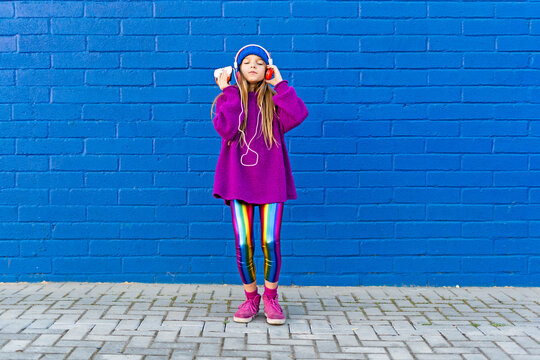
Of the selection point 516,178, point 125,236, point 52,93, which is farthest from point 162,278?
point 516,178

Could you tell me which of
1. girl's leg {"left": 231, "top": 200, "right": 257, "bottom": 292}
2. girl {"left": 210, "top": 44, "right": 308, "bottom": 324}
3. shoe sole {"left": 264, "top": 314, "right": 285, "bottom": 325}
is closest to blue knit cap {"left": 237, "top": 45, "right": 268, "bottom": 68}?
girl {"left": 210, "top": 44, "right": 308, "bottom": 324}

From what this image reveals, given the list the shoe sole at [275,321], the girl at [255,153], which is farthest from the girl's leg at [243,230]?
the shoe sole at [275,321]

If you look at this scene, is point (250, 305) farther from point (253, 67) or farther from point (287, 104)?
point (253, 67)

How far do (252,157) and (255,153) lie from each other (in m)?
0.03

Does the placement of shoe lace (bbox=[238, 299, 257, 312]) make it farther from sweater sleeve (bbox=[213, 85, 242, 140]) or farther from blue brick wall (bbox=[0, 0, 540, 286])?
sweater sleeve (bbox=[213, 85, 242, 140])

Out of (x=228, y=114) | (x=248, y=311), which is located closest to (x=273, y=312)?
(x=248, y=311)

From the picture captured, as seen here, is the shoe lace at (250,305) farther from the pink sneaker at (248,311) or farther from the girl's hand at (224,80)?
the girl's hand at (224,80)

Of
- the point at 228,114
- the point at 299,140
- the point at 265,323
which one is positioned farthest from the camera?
the point at 299,140

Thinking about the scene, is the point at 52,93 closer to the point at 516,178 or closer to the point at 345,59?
the point at 345,59

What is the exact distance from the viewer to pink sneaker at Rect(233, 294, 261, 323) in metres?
3.76

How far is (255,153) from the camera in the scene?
3.72m

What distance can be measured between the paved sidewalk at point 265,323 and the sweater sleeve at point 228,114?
130 cm

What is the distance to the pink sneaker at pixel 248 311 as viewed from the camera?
12.3 ft

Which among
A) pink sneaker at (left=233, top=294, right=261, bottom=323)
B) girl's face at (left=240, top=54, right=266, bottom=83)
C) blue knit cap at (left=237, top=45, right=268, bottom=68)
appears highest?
blue knit cap at (left=237, top=45, right=268, bottom=68)
